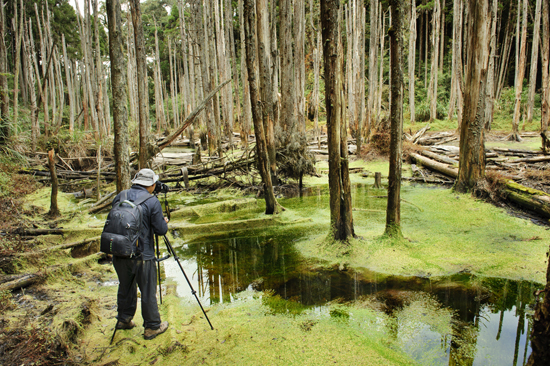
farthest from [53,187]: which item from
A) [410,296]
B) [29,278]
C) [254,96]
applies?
[410,296]

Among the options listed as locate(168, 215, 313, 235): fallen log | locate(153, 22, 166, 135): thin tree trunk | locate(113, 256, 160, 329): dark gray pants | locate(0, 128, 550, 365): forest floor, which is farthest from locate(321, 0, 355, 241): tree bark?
locate(153, 22, 166, 135): thin tree trunk

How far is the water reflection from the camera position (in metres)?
2.88

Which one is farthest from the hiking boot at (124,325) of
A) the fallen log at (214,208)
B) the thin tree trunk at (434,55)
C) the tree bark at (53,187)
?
the thin tree trunk at (434,55)

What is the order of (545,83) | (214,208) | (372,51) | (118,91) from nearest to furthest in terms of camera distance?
(118,91) < (214,208) < (545,83) < (372,51)

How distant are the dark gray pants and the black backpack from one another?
0.16 m

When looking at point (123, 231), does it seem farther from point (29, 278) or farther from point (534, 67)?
point (534, 67)

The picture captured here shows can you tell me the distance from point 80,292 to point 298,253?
3.24 m

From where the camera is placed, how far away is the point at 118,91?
582cm

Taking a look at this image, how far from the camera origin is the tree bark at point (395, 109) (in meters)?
4.74

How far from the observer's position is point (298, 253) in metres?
5.50

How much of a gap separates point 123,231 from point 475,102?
27.5 ft

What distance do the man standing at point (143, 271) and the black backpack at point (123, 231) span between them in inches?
3.6

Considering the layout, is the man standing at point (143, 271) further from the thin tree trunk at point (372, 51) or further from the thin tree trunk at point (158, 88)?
the thin tree trunk at point (158, 88)

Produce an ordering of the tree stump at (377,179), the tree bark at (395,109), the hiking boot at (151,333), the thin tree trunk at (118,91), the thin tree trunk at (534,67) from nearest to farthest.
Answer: the hiking boot at (151,333) → the tree bark at (395,109) → the thin tree trunk at (118,91) → the tree stump at (377,179) → the thin tree trunk at (534,67)
